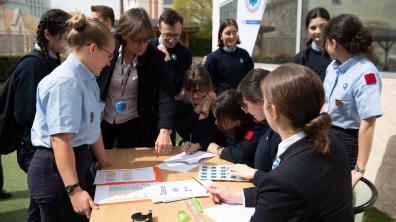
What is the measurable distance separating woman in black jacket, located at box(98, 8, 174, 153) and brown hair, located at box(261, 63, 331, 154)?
109cm

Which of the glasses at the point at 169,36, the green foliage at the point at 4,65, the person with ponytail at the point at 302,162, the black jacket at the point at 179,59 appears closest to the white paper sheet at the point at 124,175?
the person with ponytail at the point at 302,162

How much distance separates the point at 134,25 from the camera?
2.05 meters

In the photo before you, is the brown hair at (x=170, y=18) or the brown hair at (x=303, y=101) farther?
the brown hair at (x=170, y=18)

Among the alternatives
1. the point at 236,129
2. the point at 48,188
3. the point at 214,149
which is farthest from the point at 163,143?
the point at 48,188

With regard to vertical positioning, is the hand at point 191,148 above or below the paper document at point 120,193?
above

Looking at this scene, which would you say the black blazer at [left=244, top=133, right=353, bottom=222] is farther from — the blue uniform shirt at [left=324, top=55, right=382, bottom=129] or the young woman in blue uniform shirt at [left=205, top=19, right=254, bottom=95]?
the young woman in blue uniform shirt at [left=205, top=19, right=254, bottom=95]

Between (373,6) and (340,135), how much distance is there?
5.96 ft

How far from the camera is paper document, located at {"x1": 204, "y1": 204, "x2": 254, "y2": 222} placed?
1418 mm

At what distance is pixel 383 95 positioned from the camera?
3.08 m

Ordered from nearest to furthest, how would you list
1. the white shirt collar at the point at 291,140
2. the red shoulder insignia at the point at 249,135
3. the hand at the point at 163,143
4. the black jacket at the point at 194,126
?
1. the white shirt collar at the point at 291,140
2. the hand at the point at 163,143
3. the red shoulder insignia at the point at 249,135
4. the black jacket at the point at 194,126

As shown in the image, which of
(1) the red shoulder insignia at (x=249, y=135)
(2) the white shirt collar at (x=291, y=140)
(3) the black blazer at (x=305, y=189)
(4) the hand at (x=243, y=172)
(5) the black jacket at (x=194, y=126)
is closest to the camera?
(3) the black blazer at (x=305, y=189)

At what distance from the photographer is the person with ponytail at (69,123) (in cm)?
142

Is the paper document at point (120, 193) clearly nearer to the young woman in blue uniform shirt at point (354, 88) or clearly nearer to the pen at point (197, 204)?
the pen at point (197, 204)

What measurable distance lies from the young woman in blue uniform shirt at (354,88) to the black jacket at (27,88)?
164 cm
